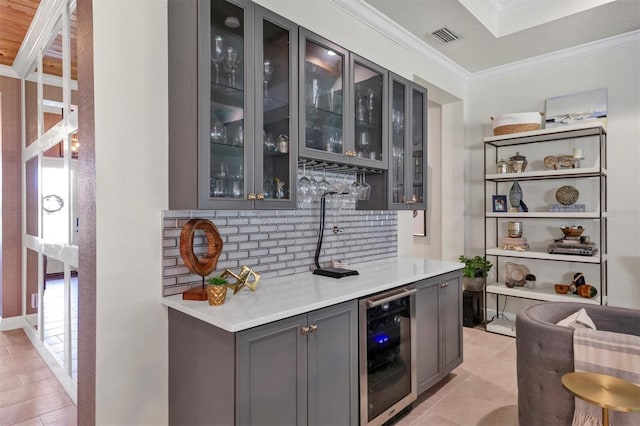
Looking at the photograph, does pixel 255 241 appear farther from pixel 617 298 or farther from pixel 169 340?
pixel 617 298

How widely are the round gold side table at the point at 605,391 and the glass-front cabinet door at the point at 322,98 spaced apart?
1719 mm

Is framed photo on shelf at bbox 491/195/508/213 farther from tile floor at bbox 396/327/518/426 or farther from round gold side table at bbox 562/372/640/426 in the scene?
round gold side table at bbox 562/372/640/426

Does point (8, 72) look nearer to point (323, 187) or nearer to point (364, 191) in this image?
point (323, 187)

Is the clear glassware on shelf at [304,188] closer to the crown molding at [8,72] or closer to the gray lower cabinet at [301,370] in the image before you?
the gray lower cabinet at [301,370]

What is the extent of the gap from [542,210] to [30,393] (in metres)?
5.08

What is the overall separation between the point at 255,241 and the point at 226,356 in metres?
0.89

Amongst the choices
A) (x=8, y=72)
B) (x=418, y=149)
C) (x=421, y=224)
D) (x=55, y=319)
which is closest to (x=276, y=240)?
(x=418, y=149)

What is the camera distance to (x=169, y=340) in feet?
6.42

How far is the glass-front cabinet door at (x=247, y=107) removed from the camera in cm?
180

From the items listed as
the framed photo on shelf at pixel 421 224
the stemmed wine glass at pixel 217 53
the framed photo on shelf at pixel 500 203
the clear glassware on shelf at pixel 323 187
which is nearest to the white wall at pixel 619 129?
the framed photo on shelf at pixel 500 203

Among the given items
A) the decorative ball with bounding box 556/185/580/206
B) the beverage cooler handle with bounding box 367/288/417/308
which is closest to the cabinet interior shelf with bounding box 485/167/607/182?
the decorative ball with bounding box 556/185/580/206

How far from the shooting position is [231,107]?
1.90 meters

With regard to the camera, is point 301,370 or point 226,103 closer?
point 301,370

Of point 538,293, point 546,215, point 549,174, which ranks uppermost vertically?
point 549,174
